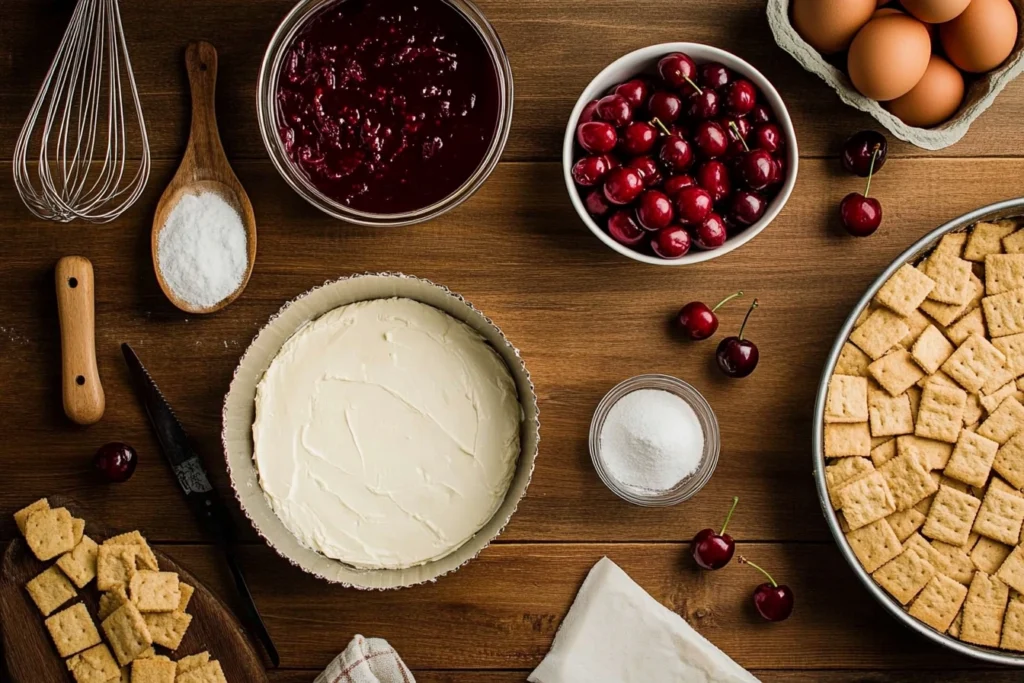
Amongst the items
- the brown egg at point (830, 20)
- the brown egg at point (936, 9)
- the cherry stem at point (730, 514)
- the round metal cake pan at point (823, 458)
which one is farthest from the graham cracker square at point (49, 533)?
the brown egg at point (936, 9)

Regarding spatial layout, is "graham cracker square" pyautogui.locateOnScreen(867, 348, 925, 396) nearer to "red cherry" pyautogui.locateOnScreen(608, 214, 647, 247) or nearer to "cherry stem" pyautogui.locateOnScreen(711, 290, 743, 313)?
"cherry stem" pyautogui.locateOnScreen(711, 290, 743, 313)

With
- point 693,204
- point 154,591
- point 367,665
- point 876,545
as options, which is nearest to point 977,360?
point 876,545

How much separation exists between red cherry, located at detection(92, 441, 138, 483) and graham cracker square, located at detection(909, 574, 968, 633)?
4.62ft

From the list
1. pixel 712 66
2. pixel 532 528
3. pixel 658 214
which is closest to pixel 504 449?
pixel 532 528

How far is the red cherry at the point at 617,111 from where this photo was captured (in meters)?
1.38

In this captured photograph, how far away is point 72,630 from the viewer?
1.45 meters

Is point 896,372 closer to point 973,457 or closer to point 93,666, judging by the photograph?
point 973,457

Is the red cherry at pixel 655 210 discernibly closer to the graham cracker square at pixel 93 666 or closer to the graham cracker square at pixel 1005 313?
the graham cracker square at pixel 1005 313

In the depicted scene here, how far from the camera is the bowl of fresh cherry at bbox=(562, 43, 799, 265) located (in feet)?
4.48

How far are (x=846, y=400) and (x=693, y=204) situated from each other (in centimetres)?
44

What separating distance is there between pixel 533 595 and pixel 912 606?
2.18 feet

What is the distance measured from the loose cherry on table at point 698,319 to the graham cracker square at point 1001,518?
566 millimetres

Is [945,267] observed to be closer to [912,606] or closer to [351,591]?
[912,606]

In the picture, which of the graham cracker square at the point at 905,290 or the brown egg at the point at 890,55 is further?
the graham cracker square at the point at 905,290
